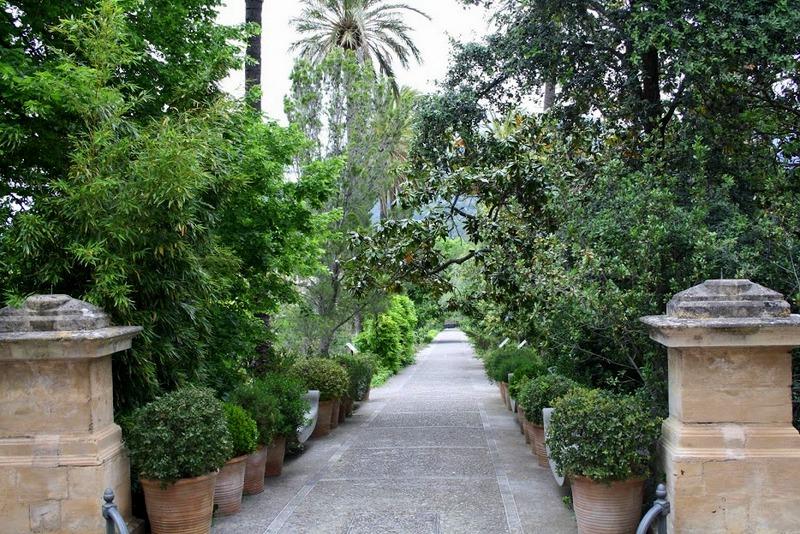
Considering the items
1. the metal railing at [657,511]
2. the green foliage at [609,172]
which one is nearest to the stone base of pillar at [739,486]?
the metal railing at [657,511]

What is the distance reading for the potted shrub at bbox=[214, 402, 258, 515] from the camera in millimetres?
6250

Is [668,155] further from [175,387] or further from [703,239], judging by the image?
[175,387]

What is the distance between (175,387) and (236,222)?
3.45m

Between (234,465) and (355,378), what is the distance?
721cm

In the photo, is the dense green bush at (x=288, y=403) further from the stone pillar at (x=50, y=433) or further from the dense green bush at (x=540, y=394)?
the stone pillar at (x=50, y=433)

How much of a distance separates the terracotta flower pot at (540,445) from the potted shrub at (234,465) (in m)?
3.50

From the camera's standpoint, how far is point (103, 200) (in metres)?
5.44

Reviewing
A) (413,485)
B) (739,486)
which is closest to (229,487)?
(413,485)

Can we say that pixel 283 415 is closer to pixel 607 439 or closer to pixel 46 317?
pixel 46 317

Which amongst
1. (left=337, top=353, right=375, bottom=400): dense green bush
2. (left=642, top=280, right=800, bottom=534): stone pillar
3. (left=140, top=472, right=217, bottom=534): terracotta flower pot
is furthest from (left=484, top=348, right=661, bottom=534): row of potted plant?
(left=337, top=353, right=375, bottom=400): dense green bush

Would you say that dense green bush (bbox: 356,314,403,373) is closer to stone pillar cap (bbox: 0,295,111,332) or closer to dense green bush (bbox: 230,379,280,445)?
dense green bush (bbox: 230,379,280,445)

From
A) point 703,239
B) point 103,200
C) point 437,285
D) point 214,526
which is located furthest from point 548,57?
point 214,526

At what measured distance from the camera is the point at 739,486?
4.68 m

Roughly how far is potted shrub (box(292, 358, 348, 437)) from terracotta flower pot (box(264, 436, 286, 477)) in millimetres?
2696
